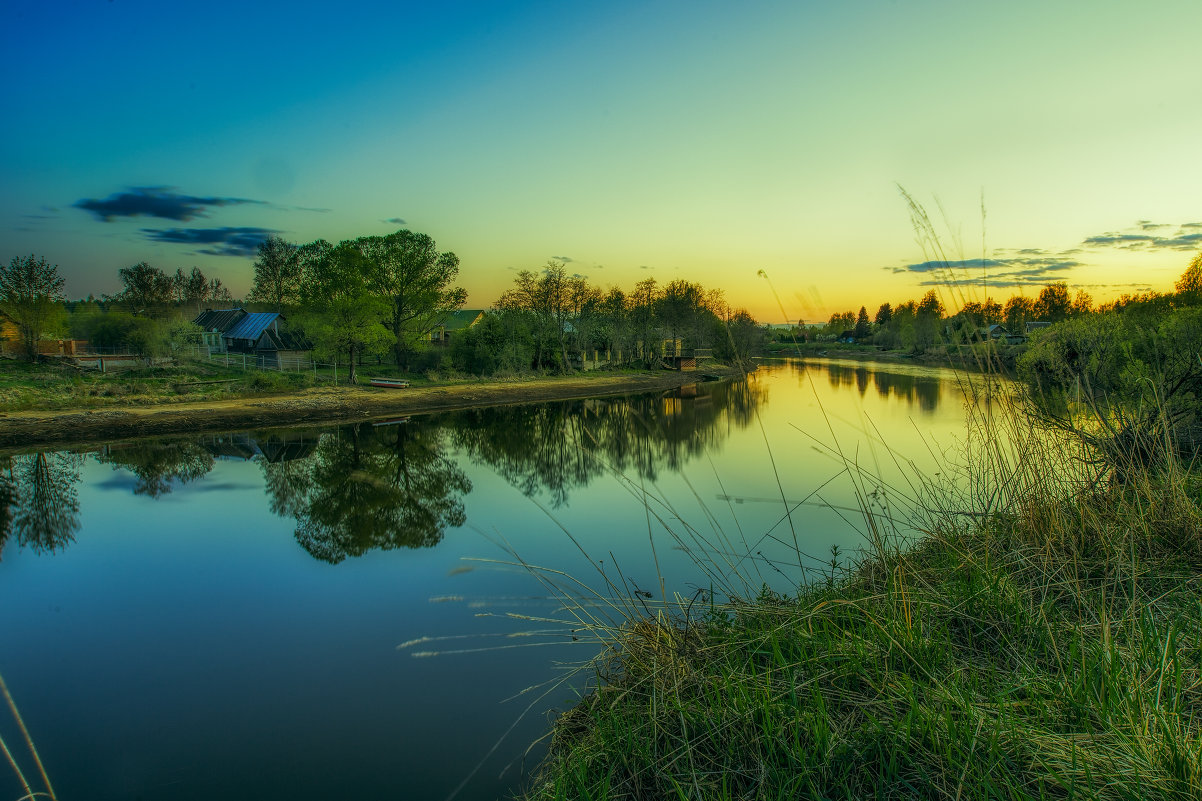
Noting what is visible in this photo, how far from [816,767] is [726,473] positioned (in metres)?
9.59

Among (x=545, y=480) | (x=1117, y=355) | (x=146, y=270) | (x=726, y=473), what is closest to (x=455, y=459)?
(x=545, y=480)

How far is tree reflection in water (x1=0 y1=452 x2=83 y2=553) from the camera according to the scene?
764 cm

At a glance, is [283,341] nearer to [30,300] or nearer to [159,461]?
[30,300]

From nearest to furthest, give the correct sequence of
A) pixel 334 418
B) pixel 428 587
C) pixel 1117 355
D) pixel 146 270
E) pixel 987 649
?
pixel 987 649 → pixel 428 587 → pixel 1117 355 → pixel 334 418 → pixel 146 270

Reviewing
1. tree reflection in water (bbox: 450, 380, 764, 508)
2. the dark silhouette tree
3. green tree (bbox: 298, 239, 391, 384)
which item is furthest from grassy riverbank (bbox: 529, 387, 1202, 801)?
green tree (bbox: 298, 239, 391, 384)

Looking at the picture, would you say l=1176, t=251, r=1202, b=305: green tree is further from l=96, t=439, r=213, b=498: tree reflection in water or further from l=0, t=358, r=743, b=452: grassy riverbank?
l=96, t=439, r=213, b=498: tree reflection in water

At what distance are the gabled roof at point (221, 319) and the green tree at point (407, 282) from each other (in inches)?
610

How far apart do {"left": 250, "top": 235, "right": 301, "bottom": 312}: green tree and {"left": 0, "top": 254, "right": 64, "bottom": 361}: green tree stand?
22.7m

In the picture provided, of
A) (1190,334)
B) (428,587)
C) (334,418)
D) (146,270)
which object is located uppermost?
(146,270)

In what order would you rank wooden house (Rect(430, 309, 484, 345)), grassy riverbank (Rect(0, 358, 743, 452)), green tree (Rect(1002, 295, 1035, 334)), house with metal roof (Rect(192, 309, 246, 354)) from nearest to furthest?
green tree (Rect(1002, 295, 1035, 334)) < grassy riverbank (Rect(0, 358, 743, 452)) < house with metal roof (Rect(192, 309, 246, 354)) < wooden house (Rect(430, 309, 484, 345))

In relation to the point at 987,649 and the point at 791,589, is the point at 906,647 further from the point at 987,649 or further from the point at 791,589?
the point at 791,589

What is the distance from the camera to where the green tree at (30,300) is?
21.5 m

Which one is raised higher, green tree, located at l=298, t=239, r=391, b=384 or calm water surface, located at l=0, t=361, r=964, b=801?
green tree, located at l=298, t=239, r=391, b=384

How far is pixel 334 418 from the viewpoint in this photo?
1911cm
